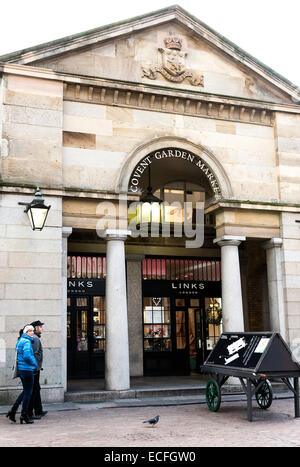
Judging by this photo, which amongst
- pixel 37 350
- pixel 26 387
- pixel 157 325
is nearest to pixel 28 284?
pixel 37 350

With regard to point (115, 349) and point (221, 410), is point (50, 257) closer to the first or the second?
point (115, 349)

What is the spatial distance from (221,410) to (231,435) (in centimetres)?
274

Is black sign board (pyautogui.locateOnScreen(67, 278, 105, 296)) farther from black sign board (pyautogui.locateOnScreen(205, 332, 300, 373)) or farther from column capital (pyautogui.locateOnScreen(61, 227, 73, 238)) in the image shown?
black sign board (pyautogui.locateOnScreen(205, 332, 300, 373))

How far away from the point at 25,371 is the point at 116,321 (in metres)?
3.55

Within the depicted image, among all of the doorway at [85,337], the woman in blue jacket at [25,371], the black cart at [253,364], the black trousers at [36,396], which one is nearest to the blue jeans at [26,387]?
the woman in blue jacket at [25,371]

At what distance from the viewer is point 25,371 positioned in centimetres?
976

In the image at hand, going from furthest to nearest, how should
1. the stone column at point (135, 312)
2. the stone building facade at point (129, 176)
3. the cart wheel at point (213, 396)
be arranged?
the stone column at point (135, 312) → the stone building facade at point (129, 176) → the cart wheel at point (213, 396)

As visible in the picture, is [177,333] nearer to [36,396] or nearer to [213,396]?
[213,396]

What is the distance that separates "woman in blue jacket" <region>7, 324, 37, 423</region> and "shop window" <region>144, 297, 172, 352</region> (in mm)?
8097

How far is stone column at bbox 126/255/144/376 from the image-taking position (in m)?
17.2

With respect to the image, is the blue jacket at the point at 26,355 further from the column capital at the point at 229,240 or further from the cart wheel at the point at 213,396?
the column capital at the point at 229,240

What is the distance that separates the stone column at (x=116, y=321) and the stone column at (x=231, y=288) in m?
2.85

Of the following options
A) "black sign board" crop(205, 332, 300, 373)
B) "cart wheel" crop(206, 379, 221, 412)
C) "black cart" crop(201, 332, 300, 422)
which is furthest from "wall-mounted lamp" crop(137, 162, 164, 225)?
"cart wheel" crop(206, 379, 221, 412)

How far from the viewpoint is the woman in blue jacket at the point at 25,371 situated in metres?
9.62
